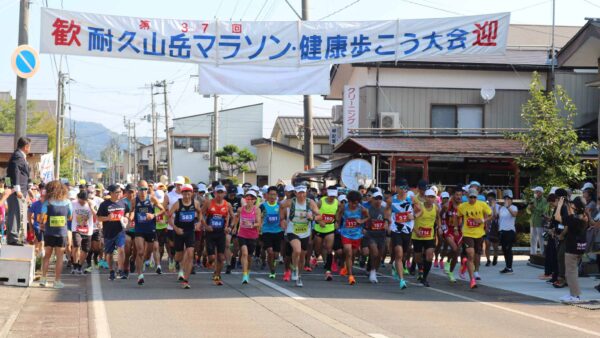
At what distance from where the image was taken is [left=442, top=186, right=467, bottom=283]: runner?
17406 mm

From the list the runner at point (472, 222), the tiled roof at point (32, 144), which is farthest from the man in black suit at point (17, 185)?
the tiled roof at point (32, 144)

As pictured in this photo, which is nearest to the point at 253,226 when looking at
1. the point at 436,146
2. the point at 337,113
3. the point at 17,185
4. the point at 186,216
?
the point at 186,216

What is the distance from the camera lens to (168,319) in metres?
11.1

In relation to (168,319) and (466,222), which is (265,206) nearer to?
(466,222)

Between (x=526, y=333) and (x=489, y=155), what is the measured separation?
1779 centimetres

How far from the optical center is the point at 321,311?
12.1 m

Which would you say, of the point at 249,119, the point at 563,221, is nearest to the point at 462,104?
the point at 563,221

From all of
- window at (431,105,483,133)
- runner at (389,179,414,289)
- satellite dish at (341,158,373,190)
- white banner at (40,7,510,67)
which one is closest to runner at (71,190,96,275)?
white banner at (40,7,510,67)

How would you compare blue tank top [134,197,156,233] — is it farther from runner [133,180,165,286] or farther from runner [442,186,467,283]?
runner [442,186,467,283]

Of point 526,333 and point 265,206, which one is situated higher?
point 265,206

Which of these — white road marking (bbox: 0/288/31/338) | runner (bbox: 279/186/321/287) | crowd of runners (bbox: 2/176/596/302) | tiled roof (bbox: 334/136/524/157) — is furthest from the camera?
tiled roof (bbox: 334/136/524/157)

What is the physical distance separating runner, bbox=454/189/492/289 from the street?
1.95 ft

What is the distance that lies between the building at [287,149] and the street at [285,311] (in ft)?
138

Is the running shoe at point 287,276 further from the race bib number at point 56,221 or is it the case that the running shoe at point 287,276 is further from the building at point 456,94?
the building at point 456,94
